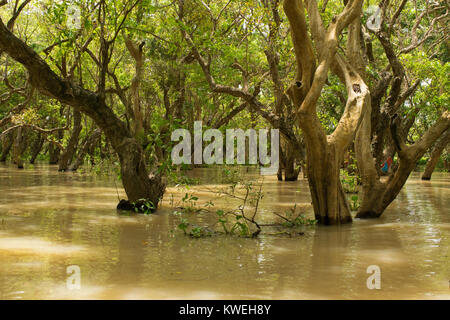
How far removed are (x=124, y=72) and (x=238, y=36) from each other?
10.1m

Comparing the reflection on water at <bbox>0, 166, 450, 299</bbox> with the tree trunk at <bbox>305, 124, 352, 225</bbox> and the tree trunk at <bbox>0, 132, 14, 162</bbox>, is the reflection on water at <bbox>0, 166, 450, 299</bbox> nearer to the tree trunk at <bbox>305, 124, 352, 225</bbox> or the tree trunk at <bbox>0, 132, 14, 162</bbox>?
the tree trunk at <bbox>305, 124, 352, 225</bbox>

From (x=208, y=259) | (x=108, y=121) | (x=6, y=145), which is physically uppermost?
(x=6, y=145)

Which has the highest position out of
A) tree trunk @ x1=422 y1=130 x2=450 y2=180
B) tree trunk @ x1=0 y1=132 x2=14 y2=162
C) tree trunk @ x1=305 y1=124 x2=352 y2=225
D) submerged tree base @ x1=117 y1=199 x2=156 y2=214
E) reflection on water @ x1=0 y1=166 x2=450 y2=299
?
tree trunk @ x1=0 y1=132 x2=14 y2=162

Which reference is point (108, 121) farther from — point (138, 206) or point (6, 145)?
point (6, 145)

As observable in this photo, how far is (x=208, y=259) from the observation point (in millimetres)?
5457

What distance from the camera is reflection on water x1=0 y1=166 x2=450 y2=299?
13.8 feet

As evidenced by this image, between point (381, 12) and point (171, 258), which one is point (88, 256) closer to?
point (171, 258)

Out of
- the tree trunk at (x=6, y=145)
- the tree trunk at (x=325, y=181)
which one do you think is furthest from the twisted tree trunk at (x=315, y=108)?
the tree trunk at (x=6, y=145)

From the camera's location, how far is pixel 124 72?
28.5 metres

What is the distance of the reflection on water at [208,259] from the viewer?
419cm

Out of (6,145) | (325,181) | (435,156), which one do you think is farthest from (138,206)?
(6,145)

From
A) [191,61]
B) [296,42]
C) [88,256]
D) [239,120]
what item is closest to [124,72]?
[191,61]

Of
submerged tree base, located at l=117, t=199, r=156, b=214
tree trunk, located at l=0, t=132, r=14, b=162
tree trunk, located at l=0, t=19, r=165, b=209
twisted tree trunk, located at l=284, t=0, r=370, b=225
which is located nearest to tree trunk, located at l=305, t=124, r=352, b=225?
twisted tree trunk, located at l=284, t=0, r=370, b=225

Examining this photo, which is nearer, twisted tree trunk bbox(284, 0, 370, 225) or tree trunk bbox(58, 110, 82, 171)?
twisted tree trunk bbox(284, 0, 370, 225)
